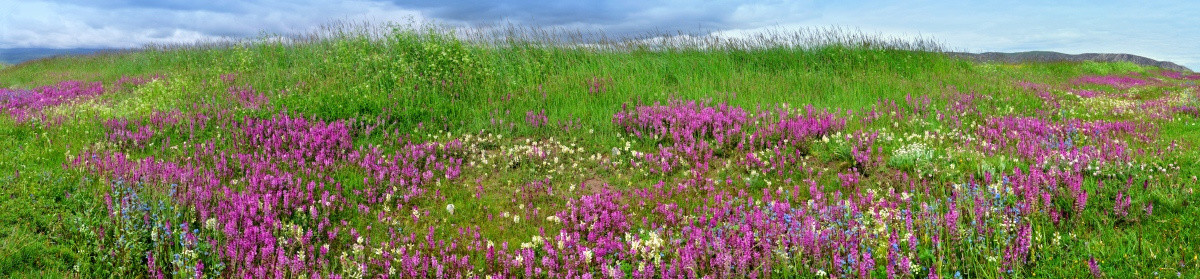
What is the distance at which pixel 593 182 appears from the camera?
646 cm

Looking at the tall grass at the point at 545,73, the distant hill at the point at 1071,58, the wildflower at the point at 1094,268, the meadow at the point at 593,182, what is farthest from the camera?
the distant hill at the point at 1071,58

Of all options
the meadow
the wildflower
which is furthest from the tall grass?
the wildflower

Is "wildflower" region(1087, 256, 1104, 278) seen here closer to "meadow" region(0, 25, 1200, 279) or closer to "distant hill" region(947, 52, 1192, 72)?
"meadow" region(0, 25, 1200, 279)

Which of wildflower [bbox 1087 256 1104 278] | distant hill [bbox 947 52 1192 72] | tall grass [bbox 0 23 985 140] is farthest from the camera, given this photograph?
distant hill [bbox 947 52 1192 72]

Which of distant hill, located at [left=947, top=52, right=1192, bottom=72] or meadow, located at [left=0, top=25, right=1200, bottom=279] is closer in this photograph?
meadow, located at [left=0, top=25, right=1200, bottom=279]

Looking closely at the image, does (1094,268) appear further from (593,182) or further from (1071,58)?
(1071,58)

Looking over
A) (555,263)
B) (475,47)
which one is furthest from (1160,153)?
(475,47)

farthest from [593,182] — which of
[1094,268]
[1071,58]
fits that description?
[1071,58]

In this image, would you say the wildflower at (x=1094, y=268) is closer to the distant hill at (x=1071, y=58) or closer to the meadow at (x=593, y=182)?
the meadow at (x=593, y=182)

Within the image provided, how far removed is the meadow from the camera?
156 inches

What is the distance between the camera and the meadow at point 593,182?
3.96 m

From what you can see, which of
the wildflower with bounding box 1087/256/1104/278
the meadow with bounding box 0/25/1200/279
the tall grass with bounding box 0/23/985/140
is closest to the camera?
the wildflower with bounding box 1087/256/1104/278

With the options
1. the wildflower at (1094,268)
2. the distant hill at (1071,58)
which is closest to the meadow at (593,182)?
the wildflower at (1094,268)

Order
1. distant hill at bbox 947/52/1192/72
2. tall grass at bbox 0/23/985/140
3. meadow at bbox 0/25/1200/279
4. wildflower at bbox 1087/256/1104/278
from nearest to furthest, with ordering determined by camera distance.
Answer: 1. wildflower at bbox 1087/256/1104/278
2. meadow at bbox 0/25/1200/279
3. tall grass at bbox 0/23/985/140
4. distant hill at bbox 947/52/1192/72
